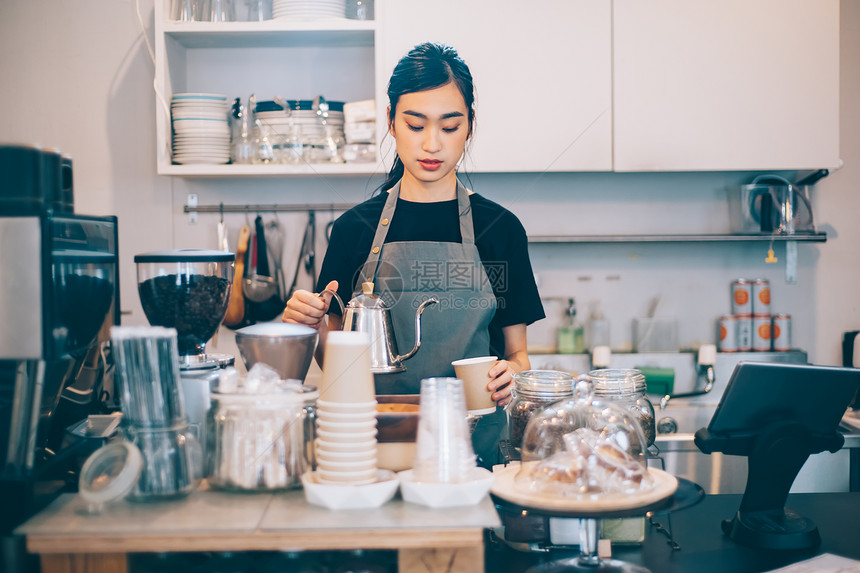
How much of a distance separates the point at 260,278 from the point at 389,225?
0.94 m

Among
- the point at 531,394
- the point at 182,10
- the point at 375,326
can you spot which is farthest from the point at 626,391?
the point at 182,10

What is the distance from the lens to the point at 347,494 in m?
1.00

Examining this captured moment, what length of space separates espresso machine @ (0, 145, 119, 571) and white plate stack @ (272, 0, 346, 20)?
60.5 inches

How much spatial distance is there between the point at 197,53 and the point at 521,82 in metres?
1.25

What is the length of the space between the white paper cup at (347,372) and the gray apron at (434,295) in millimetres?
852

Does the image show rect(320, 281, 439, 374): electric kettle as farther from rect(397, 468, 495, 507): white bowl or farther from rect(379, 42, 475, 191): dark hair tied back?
rect(379, 42, 475, 191): dark hair tied back

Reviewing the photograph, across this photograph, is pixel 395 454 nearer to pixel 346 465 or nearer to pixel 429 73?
pixel 346 465

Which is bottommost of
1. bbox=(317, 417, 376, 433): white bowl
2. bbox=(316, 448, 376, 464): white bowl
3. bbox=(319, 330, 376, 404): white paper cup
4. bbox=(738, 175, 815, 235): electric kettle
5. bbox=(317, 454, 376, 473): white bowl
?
bbox=(317, 454, 376, 473): white bowl

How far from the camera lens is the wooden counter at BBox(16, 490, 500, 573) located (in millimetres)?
941

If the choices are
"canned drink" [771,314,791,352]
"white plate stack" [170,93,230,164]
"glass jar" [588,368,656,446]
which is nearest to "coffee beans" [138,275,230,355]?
"glass jar" [588,368,656,446]

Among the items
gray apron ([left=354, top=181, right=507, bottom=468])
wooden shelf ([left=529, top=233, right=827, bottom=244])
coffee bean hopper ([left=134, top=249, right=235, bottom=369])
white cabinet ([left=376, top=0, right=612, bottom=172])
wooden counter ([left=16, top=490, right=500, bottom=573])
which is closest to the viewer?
wooden counter ([left=16, top=490, right=500, bottom=573])

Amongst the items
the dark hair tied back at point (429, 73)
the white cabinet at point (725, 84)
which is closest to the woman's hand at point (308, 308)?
the dark hair tied back at point (429, 73)

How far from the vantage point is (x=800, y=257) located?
9.57 ft

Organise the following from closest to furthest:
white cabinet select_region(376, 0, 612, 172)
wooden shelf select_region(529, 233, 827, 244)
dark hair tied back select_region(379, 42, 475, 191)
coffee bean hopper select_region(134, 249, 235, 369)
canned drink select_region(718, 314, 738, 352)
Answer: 1. coffee bean hopper select_region(134, 249, 235, 369)
2. dark hair tied back select_region(379, 42, 475, 191)
3. white cabinet select_region(376, 0, 612, 172)
4. wooden shelf select_region(529, 233, 827, 244)
5. canned drink select_region(718, 314, 738, 352)
